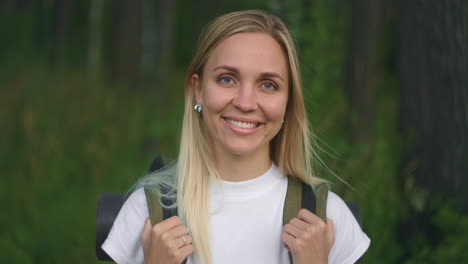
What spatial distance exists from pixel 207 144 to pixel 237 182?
22 centimetres

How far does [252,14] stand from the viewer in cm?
219

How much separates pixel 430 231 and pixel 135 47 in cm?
550

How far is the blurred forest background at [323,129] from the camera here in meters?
3.42

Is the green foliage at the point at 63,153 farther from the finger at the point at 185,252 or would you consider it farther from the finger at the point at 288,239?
the finger at the point at 288,239

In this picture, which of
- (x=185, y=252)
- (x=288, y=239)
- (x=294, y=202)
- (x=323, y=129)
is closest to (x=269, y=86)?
(x=294, y=202)

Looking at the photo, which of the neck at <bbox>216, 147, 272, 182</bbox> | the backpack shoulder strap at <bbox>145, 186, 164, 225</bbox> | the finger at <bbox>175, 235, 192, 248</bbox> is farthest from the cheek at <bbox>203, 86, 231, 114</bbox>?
the finger at <bbox>175, 235, 192, 248</bbox>

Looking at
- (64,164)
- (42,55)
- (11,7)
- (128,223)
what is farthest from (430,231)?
(11,7)

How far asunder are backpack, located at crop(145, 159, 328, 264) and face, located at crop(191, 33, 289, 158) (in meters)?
0.26

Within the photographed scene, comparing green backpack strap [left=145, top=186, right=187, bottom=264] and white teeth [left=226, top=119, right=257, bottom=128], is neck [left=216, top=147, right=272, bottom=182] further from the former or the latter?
green backpack strap [left=145, top=186, right=187, bottom=264]

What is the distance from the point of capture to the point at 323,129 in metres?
3.96

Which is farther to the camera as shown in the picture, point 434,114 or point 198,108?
point 434,114

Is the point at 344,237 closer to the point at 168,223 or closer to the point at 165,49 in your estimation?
the point at 168,223

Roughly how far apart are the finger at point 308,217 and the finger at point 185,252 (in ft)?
1.46

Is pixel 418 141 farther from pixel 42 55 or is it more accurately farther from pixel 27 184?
pixel 42 55
